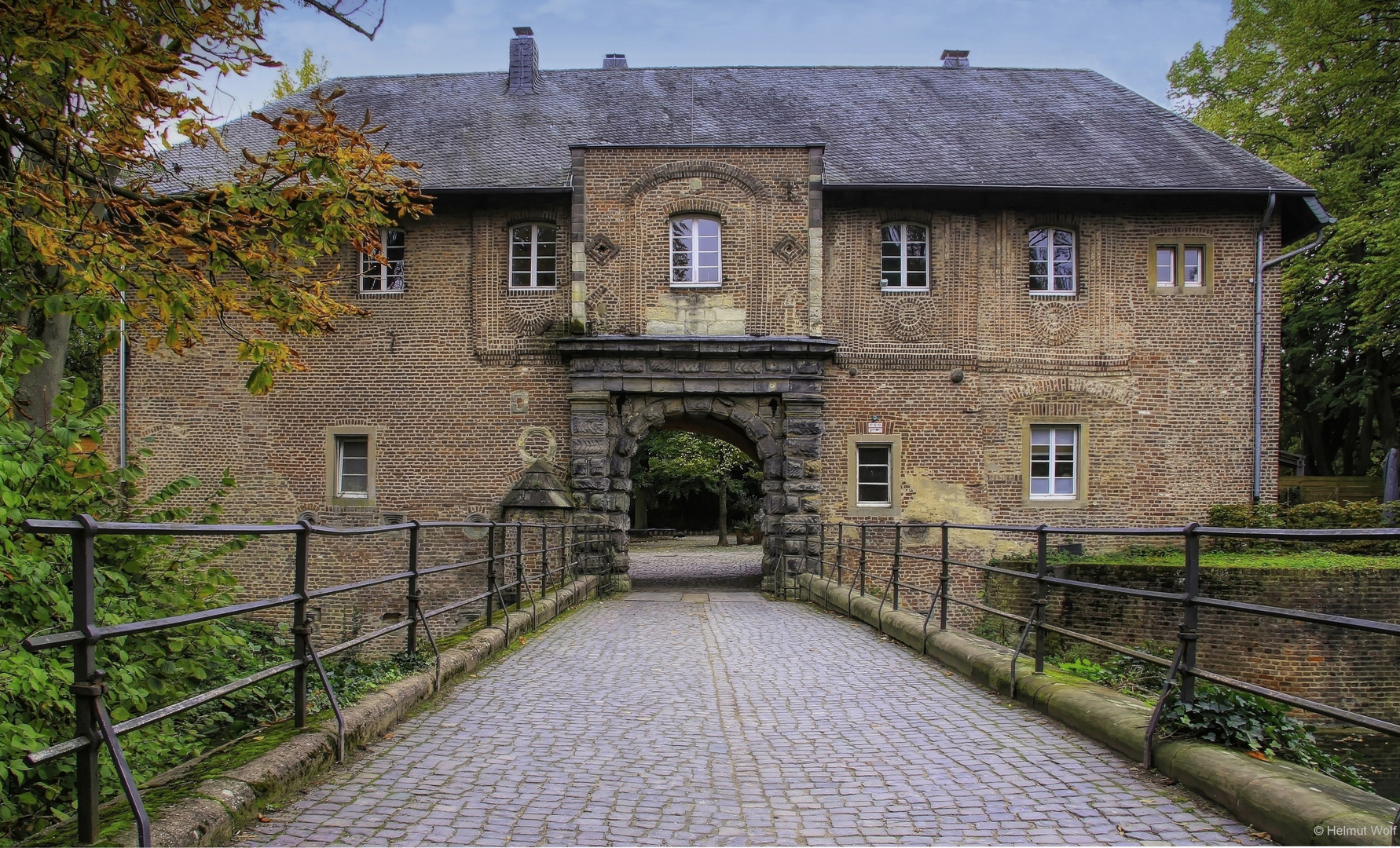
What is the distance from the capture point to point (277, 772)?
12.0 feet

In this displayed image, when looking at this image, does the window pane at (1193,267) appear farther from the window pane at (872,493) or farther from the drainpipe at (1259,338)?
the window pane at (872,493)

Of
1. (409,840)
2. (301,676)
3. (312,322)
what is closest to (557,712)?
(301,676)

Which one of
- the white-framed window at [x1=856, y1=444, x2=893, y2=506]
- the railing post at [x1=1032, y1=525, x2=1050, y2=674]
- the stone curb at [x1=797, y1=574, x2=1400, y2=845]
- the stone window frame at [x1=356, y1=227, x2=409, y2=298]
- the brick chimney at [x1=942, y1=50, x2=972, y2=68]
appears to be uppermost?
the brick chimney at [x1=942, y1=50, x2=972, y2=68]

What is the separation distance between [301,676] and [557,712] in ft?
5.58

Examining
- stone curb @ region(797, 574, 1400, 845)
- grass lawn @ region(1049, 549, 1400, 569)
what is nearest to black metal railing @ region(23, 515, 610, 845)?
stone curb @ region(797, 574, 1400, 845)

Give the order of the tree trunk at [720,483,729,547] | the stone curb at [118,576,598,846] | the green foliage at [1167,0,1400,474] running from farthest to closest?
the tree trunk at [720,483,729,547] < the green foliage at [1167,0,1400,474] < the stone curb at [118,576,598,846]

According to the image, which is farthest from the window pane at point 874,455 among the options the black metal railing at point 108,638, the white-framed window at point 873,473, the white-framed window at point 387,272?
the black metal railing at point 108,638

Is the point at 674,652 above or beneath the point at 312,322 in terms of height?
beneath

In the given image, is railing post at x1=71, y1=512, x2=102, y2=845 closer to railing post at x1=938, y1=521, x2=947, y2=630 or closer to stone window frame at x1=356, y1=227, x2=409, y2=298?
railing post at x1=938, y1=521, x2=947, y2=630

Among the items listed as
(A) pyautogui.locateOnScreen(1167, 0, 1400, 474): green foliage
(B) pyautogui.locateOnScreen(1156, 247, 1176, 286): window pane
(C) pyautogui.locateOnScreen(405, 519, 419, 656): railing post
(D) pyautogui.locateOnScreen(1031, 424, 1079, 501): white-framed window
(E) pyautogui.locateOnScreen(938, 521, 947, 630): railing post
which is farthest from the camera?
(A) pyautogui.locateOnScreen(1167, 0, 1400, 474): green foliage

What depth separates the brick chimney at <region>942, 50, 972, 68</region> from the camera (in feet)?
70.8

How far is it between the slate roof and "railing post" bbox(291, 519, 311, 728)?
12.4 m

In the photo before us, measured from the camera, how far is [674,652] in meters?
8.27

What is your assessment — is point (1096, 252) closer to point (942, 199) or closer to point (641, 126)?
point (942, 199)
